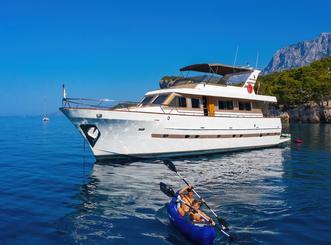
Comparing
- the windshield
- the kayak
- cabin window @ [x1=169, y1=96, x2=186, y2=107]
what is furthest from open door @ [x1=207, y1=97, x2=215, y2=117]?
the kayak

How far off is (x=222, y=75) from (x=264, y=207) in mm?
16524

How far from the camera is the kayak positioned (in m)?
8.04

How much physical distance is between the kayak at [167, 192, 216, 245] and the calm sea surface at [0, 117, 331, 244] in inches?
12.0

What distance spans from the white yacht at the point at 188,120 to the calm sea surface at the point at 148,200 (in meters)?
1.26

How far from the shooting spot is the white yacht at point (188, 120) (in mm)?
19125

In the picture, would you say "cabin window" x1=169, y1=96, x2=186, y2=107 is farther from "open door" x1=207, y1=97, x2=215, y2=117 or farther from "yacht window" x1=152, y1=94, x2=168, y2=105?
A: "open door" x1=207, y1=97, x2=215, y2=117

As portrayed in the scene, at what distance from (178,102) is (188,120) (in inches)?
54.2

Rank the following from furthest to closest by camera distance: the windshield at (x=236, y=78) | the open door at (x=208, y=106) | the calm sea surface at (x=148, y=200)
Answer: the windshield at (x=236, y=78) → the open door at (x=208, y=106) → the calm sea surface at (x=148, y=200)

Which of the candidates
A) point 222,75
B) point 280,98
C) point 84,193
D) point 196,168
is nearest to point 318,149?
point 222,75

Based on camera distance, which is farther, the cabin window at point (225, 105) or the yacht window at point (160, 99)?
the cabin window at point (225, 105)

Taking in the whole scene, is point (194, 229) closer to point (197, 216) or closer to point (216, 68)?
point (197, 216)

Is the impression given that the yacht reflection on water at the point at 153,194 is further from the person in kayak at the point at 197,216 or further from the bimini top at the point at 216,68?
the bimini top at the point at 216,68

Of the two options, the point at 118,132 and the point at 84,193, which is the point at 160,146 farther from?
the point at 84,193

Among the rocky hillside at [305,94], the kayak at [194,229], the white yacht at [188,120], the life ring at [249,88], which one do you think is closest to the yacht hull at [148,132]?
the white yacht at [188,120]
